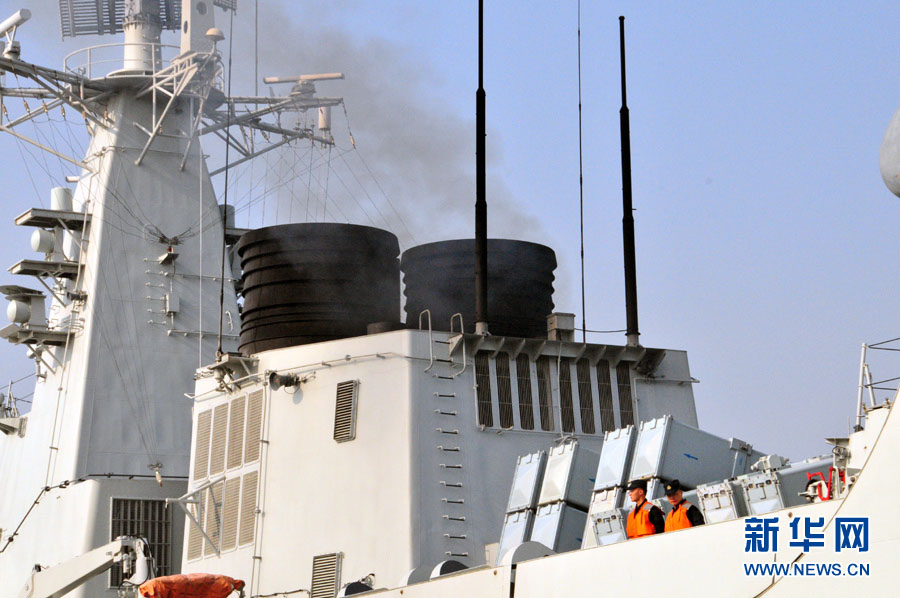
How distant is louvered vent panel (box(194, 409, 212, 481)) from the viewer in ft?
62.7

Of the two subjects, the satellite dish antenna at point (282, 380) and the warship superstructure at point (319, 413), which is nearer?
the warship superstructure at point (319, 413)

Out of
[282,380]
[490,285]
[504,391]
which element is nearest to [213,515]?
[282,380]

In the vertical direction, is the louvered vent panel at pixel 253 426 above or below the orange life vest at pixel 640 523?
above

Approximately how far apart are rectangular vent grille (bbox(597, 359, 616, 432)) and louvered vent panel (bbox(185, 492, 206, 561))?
5.75 m

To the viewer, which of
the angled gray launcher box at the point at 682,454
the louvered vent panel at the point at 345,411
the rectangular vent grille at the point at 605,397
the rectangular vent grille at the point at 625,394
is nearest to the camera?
the angled gray launcher box at the point at 682,454

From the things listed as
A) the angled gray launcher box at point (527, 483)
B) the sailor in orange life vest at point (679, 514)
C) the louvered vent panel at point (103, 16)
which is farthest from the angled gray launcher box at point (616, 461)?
the louvered vent panel at point (103, 16)

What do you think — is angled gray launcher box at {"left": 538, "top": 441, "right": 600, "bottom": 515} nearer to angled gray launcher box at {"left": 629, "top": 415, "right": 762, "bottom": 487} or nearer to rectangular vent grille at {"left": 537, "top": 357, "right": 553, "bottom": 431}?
angled gray launcher box at {"left": 629, "top": 415, "right": 762, "bottom": 487}

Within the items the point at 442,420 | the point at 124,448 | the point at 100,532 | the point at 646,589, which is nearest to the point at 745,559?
the point at 646,589

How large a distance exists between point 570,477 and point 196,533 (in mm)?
6659

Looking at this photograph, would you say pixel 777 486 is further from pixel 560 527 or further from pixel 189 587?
pixel 189 587

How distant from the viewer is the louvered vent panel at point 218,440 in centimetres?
1864

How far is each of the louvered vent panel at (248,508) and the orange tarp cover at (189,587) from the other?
2050 millimetres

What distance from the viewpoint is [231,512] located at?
18.0 m

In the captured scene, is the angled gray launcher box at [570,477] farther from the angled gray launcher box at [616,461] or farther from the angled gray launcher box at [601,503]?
the angled gray launcher box at [601,503]
